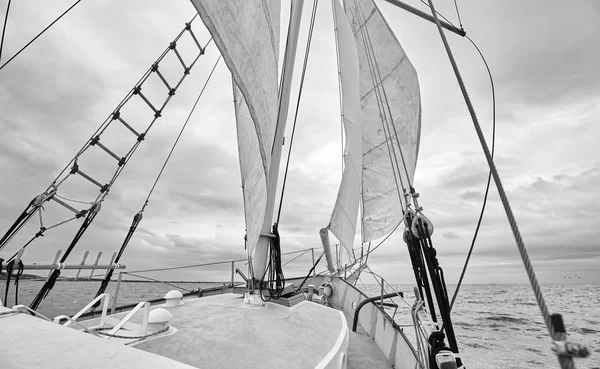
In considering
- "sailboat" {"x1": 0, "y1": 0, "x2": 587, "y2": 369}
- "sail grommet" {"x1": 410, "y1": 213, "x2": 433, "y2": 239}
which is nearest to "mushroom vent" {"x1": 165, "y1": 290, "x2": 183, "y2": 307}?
"sailboat" {"x1": 0, "y1": 0, "x2": 587, "y2": 369}

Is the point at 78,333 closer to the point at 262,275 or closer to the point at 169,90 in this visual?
the point at 262,275

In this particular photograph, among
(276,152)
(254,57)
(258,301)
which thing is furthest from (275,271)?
(254,57)

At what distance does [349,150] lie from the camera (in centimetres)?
925

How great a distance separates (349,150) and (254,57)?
615 centimetres

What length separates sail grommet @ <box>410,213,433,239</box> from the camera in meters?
3.90

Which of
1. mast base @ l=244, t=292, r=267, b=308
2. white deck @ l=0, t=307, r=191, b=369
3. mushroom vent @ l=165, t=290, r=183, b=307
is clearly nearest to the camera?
white deck @ l=0, t=307, r=191, b=369

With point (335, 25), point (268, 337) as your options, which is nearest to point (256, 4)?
point (268, 337)

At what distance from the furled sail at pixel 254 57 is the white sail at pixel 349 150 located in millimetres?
4896

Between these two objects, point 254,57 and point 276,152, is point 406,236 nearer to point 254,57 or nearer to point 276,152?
point 276,152

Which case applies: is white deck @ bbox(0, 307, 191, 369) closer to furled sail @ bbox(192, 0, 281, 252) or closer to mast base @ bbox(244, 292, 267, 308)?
furled sail @ bbox(192, 0, 281, 252)

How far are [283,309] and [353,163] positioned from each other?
536cm

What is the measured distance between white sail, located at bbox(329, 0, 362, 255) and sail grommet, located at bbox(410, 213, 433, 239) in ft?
17.8

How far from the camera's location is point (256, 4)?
11.7 ft

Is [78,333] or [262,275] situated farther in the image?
[262,275]
